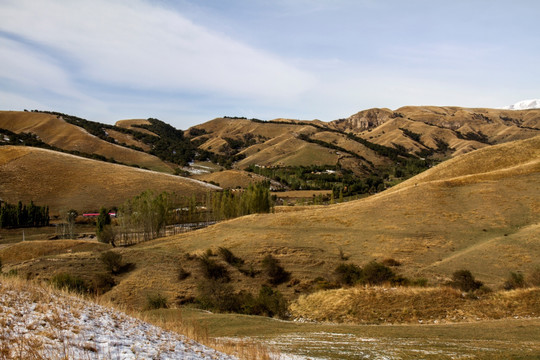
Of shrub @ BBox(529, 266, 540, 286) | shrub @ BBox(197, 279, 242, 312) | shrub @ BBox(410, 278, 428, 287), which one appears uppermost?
shrub @ BBox(529, 266, 540, 286)

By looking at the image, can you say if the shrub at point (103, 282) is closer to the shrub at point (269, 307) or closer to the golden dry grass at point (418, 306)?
the shrub at point (269, 307)

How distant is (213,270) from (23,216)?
307 ft

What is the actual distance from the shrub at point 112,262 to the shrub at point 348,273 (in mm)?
33591

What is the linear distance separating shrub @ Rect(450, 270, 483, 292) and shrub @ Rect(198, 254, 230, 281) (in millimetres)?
29173

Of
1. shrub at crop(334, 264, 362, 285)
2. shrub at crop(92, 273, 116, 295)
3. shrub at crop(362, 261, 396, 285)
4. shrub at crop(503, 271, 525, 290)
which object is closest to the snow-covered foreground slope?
shrub at crop(362, 261, 396, 285)

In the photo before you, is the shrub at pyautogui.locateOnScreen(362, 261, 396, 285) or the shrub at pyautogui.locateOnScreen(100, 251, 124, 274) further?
the shrub at pyautogui.locateOnScreen(100, 251, 124, 274)

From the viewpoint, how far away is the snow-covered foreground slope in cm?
816

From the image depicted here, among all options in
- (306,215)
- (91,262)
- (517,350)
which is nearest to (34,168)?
(91,262)

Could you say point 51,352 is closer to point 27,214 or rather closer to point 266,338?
point 266,338

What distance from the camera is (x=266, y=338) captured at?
1864 centimetres

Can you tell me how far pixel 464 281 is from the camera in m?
40.3

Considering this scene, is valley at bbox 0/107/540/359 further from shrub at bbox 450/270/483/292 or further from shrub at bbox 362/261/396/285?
shrub at bbox 450/270/483/292

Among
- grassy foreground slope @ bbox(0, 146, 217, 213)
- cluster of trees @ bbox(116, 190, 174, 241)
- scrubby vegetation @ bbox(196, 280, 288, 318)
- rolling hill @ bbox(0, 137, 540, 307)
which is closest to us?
scrubby vegetation @ bbox(196, 280, 288, 318)

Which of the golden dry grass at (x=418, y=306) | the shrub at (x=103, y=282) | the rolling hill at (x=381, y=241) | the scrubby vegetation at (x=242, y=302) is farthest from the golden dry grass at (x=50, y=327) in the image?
the shrub at (x=103, y=282)
